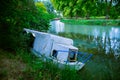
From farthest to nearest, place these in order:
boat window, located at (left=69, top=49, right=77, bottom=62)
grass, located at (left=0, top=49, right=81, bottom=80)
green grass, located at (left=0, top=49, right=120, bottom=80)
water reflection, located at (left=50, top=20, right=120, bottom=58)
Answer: water reflection, located at (left=50, top=20, right=120, bottom=58)
boat window, located at (left=69, top=49, right=77, bottom=62)
green grass, located at (left=0, top=49, right=120, bottom=80)
grass, located at (left=0, top=49, right=81, bottom=80)

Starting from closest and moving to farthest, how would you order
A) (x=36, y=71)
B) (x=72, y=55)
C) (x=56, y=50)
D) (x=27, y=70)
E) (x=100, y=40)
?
(x=27, y=70)
(x=36, y=71)
(x=56, y=50)
(x=72, y=55)
(x=100, y=40)

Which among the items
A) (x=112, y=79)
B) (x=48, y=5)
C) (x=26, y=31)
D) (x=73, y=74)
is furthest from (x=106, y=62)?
(x=48, y=5)

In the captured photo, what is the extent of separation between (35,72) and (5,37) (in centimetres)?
249

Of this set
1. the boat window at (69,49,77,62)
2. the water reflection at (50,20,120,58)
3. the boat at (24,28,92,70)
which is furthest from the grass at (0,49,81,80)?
the water reflection at (50,20,120,58)

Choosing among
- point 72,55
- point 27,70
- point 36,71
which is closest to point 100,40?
point 72,55

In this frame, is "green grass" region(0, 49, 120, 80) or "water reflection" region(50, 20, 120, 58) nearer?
"green grass" region(0, 49, 120, 80)

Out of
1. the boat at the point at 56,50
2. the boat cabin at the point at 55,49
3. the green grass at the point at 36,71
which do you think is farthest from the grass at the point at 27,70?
the boat cabin at the point at 55,49

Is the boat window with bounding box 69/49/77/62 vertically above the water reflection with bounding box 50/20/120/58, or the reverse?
the water reflection with bounding box 50/20/120/58

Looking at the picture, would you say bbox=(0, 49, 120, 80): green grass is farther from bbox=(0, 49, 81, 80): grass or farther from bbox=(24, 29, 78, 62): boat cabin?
bbox=(24, 29, 78, 62): boat cabin

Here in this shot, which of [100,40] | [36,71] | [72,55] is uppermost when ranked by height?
[100,40]

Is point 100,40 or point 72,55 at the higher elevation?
point 100,40

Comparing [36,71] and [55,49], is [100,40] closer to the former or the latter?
[55,49]

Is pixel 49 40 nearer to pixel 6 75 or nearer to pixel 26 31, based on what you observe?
pixel 26 31

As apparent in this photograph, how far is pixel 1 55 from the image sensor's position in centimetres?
953
